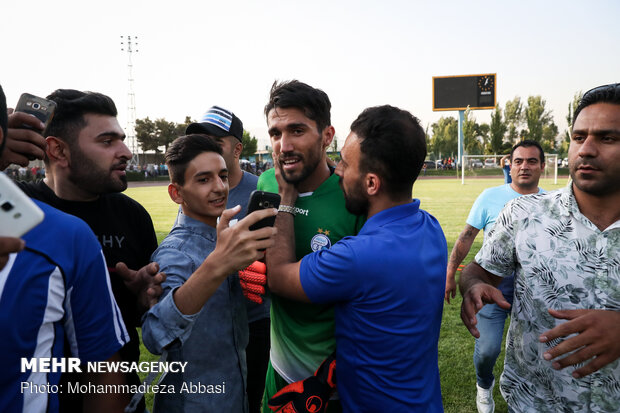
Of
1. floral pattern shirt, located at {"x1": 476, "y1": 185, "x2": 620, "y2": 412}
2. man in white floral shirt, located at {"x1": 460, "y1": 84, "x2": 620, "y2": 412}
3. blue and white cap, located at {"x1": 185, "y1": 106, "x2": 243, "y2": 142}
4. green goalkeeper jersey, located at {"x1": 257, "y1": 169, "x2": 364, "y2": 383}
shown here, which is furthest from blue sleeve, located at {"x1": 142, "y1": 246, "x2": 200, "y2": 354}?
blue and white cap, located at {"x1": 185, "y1": 106, "x2": 243, "y2": 142}

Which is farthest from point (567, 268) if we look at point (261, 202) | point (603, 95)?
point (261, 202)

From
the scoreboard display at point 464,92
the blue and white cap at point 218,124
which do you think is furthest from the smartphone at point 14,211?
the scoreboard display at point 464,92

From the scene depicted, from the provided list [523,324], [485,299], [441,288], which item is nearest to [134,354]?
[441,288]

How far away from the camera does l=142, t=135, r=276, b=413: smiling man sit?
1568 mm

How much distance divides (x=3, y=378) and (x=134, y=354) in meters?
1.08

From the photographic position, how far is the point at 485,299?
6.38 ft

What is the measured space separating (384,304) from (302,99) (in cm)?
125

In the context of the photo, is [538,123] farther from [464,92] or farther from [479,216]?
[479,216]

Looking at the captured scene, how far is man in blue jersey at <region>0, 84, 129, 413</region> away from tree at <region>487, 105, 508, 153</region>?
56935 mm

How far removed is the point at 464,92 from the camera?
128 ft

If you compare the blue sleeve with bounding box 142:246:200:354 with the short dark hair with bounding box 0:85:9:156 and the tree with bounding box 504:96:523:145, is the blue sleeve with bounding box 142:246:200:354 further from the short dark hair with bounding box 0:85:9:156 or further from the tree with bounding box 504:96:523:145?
the tree with bounding box 504:96:523:145

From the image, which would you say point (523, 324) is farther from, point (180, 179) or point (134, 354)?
point (134, 354)

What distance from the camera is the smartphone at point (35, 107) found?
Result: 6.08 ft

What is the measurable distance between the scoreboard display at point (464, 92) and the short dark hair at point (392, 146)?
40368 millimetres
